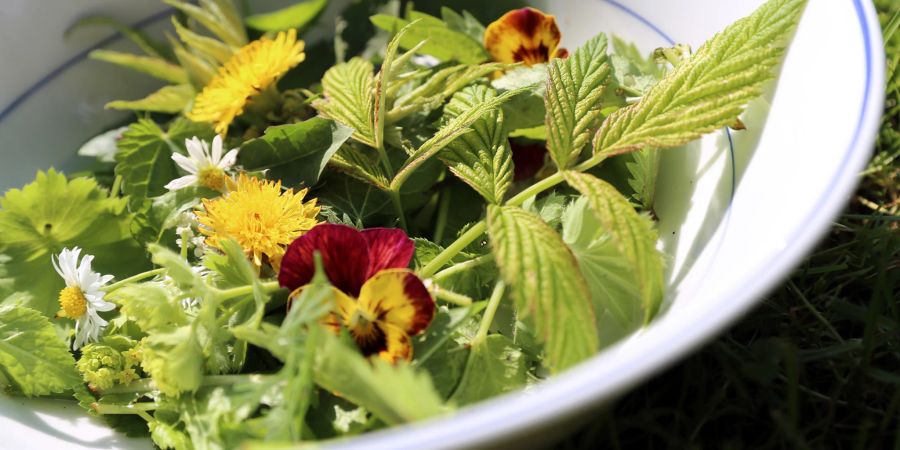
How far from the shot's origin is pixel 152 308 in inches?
20.7

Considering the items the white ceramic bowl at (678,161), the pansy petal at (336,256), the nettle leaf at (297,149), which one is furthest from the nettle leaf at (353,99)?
the white ceramic bowl at (678,161)

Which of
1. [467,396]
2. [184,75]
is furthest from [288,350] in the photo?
[184,75]

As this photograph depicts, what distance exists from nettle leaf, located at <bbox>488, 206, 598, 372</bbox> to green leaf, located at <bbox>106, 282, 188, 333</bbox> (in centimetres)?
21

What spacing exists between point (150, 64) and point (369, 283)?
1.40 feet

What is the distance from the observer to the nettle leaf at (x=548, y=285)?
448 mm

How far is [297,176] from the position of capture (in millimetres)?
666

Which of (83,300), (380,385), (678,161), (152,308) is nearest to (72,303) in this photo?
(83,300)

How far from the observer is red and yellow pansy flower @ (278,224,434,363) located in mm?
495

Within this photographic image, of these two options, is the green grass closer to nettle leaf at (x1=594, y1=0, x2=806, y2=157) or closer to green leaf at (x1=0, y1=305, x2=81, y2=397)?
nettle leaf at (x1=594, y1=0, x2=806, y2=157)

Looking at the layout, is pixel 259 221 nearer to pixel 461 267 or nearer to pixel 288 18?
pixel 461 267

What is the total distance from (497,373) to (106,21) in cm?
56

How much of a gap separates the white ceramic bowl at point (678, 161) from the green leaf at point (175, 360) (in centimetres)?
9

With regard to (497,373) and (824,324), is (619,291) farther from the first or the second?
(824,324)

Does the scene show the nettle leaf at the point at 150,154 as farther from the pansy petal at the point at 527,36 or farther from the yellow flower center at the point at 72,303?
the pansy petal at the point at 527,36
